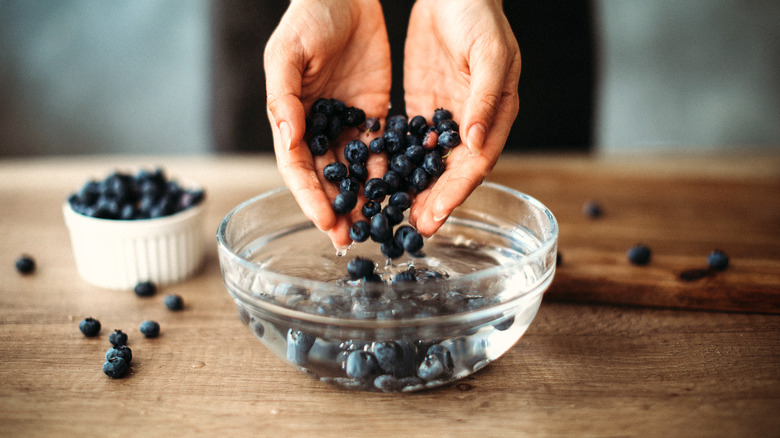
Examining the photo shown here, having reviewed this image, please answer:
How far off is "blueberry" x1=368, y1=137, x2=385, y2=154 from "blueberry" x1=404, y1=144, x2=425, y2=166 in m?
0.07

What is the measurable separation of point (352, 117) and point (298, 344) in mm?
629

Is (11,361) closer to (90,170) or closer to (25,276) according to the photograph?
(25,276)

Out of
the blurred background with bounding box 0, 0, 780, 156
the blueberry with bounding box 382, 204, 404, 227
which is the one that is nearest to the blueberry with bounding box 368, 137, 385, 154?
the blueberry with bounding box 382, 204, 404, 227

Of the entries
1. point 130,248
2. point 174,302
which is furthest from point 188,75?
point 174,302

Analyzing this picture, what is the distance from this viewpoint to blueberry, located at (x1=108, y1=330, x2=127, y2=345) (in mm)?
1349

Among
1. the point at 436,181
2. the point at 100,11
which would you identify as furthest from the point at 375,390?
the point at 100,11

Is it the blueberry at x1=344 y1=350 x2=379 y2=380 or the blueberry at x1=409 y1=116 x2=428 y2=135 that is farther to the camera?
the blueberry at x1=409 y1=116 x2=428 y2=135

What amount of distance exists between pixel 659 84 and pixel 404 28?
3083 mm

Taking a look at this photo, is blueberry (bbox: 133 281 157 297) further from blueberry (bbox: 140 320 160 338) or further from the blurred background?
the blurred background

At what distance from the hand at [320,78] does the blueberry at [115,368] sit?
50 cm

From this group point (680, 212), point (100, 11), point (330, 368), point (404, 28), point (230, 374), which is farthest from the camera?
point (100, 11)

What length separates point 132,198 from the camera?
5.77ft

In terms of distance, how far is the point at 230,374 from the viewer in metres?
1.25

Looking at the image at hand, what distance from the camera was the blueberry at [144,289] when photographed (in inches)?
63.3
